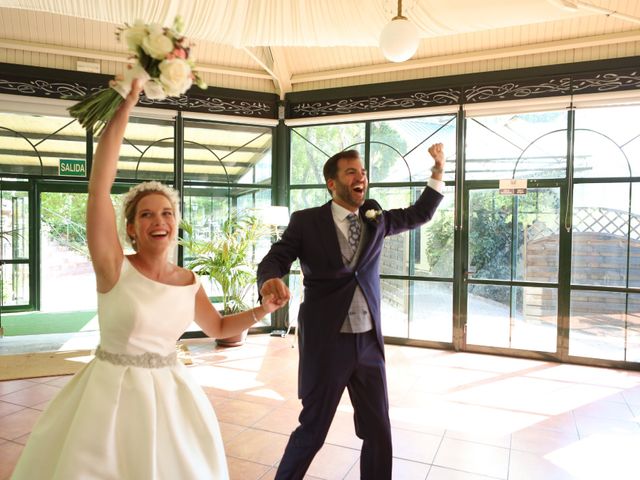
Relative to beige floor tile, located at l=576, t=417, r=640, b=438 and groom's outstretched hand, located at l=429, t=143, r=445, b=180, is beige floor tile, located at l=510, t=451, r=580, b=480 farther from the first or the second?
groom's outstretched hand, located at l=429, t=143, r=445, b=180

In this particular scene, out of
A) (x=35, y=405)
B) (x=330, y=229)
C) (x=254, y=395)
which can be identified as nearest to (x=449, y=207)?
(x=254, y=395)

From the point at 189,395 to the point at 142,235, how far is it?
0.55 meters

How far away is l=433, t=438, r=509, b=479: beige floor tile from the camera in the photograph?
10.3ft

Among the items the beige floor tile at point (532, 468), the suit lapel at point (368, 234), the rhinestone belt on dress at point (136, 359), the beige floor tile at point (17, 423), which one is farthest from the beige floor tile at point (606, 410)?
the beige floor tile at point (17, 423)

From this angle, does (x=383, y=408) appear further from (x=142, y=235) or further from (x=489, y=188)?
(x=489, y=188)

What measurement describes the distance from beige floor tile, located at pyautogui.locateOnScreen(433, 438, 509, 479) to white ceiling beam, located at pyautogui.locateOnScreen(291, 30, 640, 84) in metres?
4.61

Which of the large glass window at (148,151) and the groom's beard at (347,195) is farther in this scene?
the large glass window at (148,151)

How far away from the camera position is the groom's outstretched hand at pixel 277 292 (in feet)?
6.07

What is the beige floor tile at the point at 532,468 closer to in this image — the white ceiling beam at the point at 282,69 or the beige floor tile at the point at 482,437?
the beige floor tile at the point at 482,437

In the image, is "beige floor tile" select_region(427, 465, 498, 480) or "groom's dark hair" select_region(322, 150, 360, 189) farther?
"beige floor tile" select_region(427, 465, 498, 480)

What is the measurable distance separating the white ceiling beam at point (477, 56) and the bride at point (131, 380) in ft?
18.0

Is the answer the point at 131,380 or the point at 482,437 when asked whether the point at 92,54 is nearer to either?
the point at 131,380

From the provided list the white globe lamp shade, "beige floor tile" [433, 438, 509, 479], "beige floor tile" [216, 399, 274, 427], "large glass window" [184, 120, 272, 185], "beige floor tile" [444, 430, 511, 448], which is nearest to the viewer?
"beige floor tile" [433, 438, 509, 479]

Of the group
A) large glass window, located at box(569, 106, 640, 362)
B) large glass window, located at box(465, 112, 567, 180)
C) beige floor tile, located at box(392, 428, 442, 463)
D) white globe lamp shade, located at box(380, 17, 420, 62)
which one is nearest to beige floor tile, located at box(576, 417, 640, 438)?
beige floor tile, located at box(392, 428, 442, 463)
